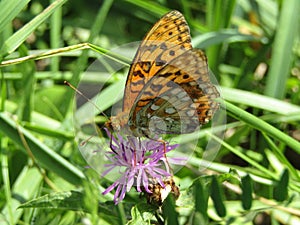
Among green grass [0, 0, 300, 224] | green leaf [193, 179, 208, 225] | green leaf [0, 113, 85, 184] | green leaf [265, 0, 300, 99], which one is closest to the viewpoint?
green leaf [193, 179, 208, 225]

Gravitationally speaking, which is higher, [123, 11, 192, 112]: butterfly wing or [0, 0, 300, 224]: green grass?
[123, 11, 192, 112]: butterfly wing

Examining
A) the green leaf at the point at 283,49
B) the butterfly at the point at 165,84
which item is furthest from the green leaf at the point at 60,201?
the green leaf at the point at 283,49

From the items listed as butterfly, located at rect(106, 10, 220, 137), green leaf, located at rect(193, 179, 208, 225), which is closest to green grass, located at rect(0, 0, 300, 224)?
green leaf, located at rect(193, 179, 208, 225)

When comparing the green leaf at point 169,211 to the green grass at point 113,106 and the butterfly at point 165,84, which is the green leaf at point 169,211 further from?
the butterfly at point 165,84

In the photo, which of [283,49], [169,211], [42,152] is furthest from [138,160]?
[283,49]

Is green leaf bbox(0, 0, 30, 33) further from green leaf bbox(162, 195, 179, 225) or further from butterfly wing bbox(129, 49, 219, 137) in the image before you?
green leaf bbox(162, 195, 179, 225)

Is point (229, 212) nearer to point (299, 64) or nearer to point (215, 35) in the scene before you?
point (215, 35)
